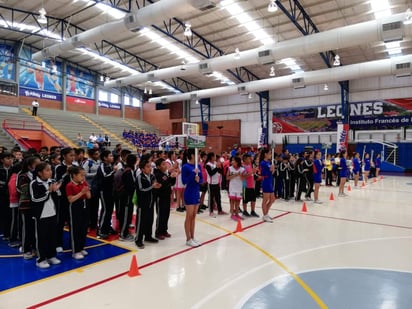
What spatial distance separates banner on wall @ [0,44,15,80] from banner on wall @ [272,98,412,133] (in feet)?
72.6

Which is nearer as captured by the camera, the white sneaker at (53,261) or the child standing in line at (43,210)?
the child standing in line at (43,210)

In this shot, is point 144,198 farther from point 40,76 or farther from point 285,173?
point 40,76

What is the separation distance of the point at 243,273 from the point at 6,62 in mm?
25430

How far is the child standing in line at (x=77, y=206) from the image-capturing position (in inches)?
168

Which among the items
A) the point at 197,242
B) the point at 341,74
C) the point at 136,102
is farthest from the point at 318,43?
the point at 136,102

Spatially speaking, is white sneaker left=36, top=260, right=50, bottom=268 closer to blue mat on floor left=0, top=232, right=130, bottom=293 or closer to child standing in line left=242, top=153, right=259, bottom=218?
blue mat on floor left=0, top=232, right=130, bottom=293

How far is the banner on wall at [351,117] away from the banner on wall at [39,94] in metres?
19.8

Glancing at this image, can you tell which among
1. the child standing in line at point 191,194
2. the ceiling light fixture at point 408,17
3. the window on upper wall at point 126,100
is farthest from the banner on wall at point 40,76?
the ceiling light fixture at point 408,17

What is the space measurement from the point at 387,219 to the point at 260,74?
748 inches

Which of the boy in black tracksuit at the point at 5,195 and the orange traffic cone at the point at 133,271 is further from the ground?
the boy in black tracksuit at the point at 5,195

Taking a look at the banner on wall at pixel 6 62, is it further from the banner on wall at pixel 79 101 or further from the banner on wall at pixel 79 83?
the banner on wall at pixel 79 101

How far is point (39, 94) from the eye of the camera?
80.4ft

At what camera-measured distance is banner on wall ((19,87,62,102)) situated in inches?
926

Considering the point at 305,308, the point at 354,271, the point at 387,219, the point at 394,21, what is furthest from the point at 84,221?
the point at 394,21
